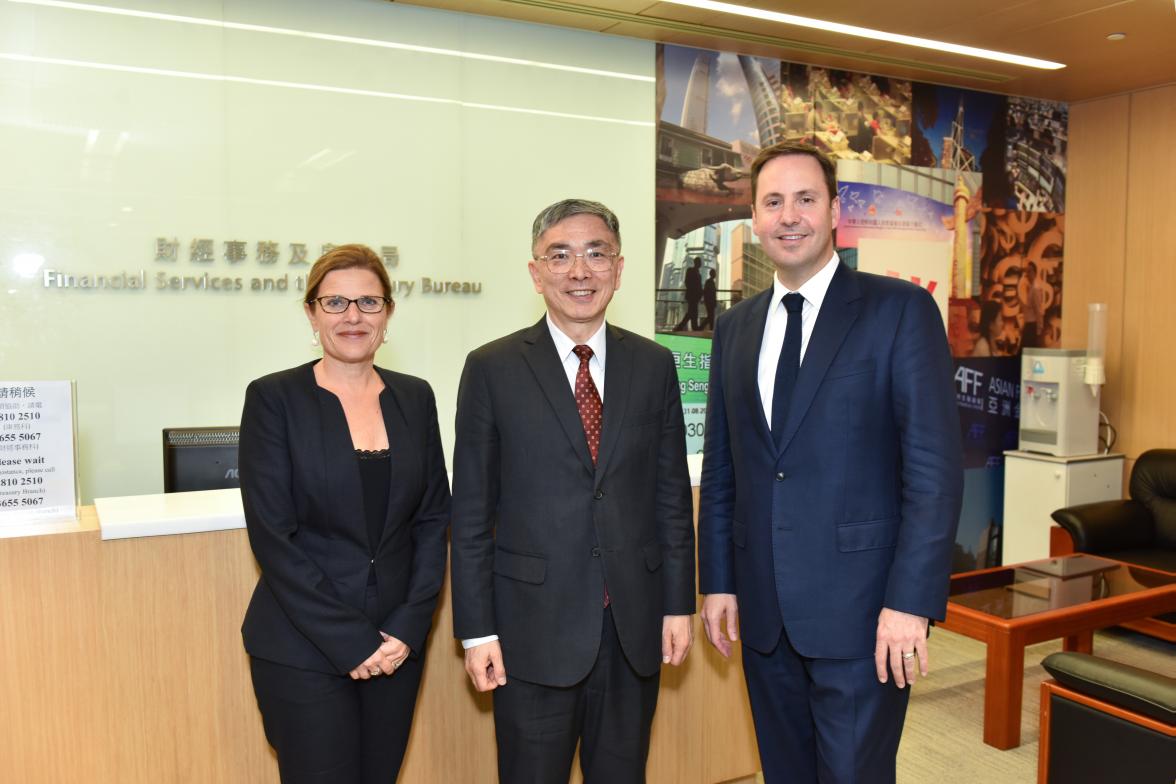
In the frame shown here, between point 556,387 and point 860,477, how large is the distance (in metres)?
0.68

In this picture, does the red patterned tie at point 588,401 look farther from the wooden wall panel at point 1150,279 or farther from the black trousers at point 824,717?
the wooden wall panel at point 1150,279

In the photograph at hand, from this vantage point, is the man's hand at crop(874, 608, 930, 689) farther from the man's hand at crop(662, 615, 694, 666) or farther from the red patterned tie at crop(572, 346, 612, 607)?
the red patterned tie at crop(572, 346, 612, 607)

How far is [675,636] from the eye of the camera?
2.09 m

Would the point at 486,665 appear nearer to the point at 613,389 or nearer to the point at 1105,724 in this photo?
the point at 613,389

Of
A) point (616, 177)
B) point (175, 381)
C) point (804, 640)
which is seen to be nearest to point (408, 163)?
point (616, 177)

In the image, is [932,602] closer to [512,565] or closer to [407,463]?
[512,565]

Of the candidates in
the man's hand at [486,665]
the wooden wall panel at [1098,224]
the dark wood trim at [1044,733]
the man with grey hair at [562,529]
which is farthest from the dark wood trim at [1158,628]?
the man's hand at [486,665]

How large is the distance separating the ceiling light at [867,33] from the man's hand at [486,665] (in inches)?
140

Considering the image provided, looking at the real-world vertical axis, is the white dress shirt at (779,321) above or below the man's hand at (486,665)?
above

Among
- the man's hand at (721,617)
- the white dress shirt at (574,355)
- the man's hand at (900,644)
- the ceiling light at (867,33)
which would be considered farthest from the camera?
the ceiling light at (867,33)

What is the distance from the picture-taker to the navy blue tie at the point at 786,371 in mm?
1995

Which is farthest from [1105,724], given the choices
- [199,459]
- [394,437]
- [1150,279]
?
[1150,279]

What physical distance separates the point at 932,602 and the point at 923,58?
4650 millimetres

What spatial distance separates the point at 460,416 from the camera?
6.66ft
